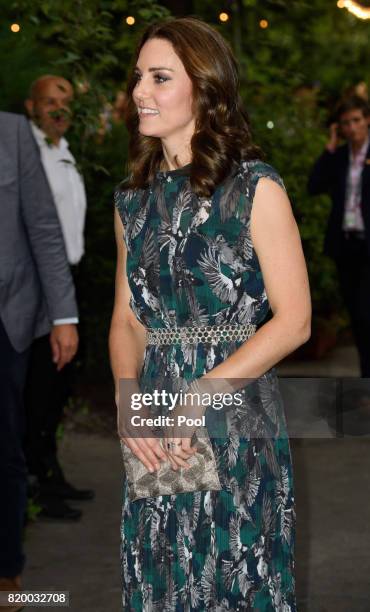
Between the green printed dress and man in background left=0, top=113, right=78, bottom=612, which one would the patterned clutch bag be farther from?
man in background left=0, top=113, right=78, bottom=612

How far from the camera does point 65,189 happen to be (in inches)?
269

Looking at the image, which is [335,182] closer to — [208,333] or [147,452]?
[208,333]

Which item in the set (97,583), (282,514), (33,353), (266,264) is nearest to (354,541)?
(97,583)

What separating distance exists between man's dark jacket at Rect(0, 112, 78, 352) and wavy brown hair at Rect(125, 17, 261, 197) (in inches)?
68.2

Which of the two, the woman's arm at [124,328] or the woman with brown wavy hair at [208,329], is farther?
the woman's arm at [124,328]

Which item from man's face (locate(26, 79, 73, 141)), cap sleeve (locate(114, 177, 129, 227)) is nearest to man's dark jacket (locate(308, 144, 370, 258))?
man's face (locate(26, 79, 73, 141))

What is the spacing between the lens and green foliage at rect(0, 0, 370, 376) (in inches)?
262

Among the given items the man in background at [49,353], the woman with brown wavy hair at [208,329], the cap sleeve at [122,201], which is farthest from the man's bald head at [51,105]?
the woman with brown wavy hair at [208,329]

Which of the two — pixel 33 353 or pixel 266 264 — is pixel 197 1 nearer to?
pixel 33 353

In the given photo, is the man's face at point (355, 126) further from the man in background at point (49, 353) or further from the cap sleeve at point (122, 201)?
the cap sleeve at point (122, 201)

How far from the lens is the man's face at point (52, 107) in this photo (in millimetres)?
6539

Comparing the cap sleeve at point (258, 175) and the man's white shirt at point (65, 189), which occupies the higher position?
the man's white shirt at point (65, 189)

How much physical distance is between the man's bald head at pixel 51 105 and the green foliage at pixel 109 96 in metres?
0.09

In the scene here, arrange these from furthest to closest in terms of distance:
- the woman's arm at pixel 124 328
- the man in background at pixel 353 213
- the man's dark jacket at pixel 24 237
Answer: the man in background at pixel 353 213 → the man's dark jacket at pixel 24 237 → the woman's arm at pixel 124 328
